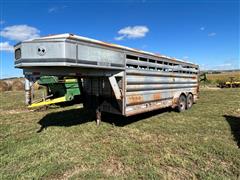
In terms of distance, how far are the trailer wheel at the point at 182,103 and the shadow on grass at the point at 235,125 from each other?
1582 mm

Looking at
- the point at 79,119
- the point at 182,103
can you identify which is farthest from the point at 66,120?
the point at 182,103

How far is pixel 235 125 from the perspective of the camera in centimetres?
598

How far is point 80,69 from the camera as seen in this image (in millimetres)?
4559

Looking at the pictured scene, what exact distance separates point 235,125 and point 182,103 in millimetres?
2428

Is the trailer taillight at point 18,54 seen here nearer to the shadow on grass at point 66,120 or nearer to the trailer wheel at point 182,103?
the shadow on grass at point 66,120

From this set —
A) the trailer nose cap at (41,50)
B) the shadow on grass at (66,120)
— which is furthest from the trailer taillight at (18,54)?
the shadow on grass at (66,120)

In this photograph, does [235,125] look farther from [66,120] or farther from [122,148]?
[66,120]

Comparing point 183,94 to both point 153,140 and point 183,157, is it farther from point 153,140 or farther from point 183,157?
point 183,157

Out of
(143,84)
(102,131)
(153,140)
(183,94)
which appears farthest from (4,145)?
(183,94)

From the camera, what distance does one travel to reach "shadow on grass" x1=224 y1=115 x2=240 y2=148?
16.0 ft

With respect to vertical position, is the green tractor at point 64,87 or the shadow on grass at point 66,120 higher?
the green tractor at point 64,87

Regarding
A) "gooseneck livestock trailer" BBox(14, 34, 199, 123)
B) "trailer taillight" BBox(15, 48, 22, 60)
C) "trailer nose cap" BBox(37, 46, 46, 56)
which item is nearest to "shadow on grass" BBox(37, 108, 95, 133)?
"gooseneck livestock trailer" BBox(14, 34, 199, 123)

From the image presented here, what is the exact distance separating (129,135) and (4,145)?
2.88 m

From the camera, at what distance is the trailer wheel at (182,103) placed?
26.1ft
